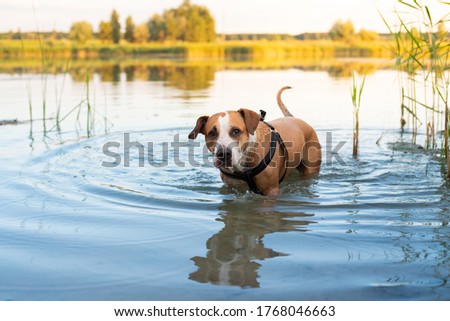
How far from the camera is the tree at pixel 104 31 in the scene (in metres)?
82.7

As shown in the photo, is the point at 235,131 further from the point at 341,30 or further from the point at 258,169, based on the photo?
the point at 341,30

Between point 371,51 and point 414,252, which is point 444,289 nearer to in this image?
point 414,252

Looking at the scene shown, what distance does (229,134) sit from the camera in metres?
5.05

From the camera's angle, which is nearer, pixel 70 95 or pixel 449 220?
pixel 449 220

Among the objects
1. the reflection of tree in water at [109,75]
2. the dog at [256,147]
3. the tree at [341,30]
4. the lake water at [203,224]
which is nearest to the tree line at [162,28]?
the tree at [341,30]

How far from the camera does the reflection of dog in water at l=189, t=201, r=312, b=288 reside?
11.8 ft

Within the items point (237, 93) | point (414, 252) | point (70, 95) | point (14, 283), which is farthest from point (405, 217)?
point (70, 95)

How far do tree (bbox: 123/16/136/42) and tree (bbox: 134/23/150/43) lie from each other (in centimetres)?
89

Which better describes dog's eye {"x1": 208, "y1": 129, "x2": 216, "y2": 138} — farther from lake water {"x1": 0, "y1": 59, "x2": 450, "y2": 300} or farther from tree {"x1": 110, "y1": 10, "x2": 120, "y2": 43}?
tree {"x1": 110, "y1": 10, "x2": 120, "y2": 43}

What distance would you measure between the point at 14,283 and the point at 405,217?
3446 millimetres

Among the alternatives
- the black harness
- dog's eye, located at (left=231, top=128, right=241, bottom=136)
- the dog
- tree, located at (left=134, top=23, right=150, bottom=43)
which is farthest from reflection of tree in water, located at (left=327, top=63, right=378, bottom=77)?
tree, located at (left=134, top=23, right=150, bottom=43)

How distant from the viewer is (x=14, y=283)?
11.6 feet

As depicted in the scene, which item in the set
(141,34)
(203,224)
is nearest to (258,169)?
(203,224)

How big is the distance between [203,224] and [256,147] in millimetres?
1105
